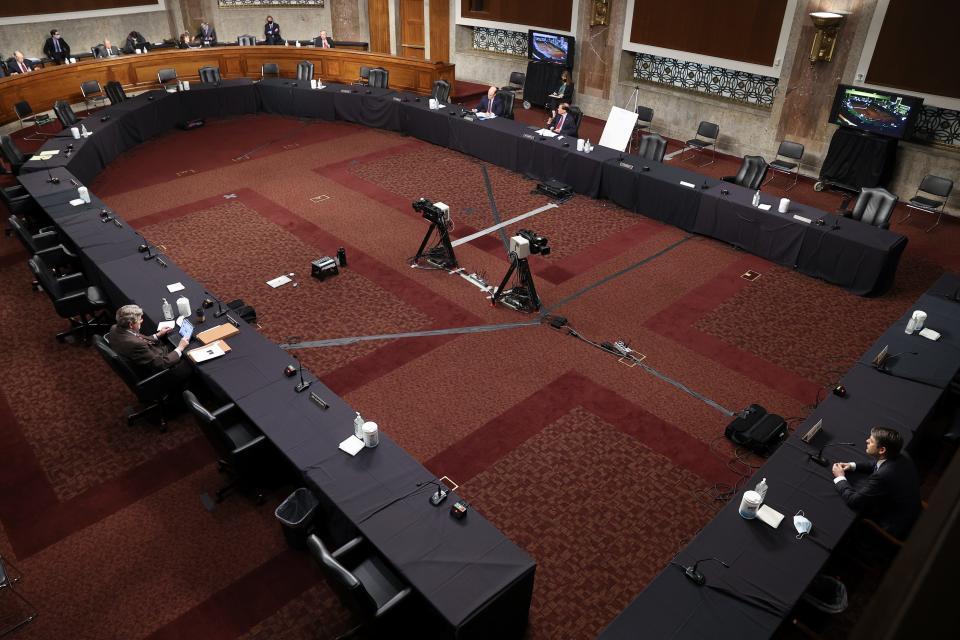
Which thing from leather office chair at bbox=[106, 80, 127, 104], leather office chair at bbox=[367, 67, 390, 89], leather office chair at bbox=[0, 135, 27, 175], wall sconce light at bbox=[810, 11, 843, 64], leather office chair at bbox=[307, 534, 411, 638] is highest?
wall sconce light at bbox=[810, 11, 843, 64]

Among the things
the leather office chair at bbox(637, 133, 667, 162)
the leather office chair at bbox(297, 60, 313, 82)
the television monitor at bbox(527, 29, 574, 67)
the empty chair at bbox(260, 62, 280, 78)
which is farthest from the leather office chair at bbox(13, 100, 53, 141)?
the leather office chair at bbox(637, 133, 667, 162)

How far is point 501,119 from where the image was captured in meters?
13.8

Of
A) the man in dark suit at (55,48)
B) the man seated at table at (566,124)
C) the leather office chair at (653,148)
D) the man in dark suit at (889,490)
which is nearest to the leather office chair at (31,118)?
the man in dark suit at (55,48)

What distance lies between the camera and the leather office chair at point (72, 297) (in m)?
7.61

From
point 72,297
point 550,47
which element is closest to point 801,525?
point 72,297

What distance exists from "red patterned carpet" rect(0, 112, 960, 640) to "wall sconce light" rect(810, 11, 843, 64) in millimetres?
2583

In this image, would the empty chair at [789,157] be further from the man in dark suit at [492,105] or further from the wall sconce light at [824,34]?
the man in dark suit at [492,105]

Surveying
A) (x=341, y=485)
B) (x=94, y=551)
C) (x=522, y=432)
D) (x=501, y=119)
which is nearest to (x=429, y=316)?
(x=522, y=432)

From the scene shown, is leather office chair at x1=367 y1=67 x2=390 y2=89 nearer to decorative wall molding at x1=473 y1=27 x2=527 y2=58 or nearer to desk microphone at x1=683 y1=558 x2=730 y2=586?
decorative wall molding at x1=473 y1=27 x2=527 y2=58

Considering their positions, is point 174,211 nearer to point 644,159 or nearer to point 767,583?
point 644,159

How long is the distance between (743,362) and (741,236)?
3.12 m

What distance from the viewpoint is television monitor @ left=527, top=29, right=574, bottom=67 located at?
16.5 m

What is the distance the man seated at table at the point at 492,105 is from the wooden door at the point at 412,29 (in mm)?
6866

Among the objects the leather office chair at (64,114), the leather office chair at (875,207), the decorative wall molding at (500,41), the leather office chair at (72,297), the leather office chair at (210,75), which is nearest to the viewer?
the leather office chair at (72,297)
